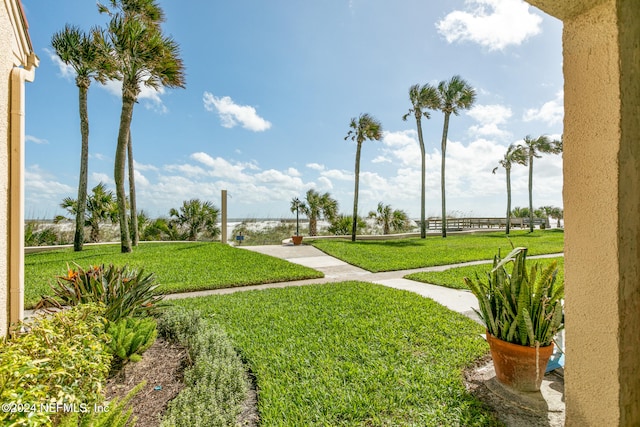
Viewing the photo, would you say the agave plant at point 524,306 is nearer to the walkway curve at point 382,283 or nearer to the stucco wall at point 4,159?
the walkway curve at point 382,283

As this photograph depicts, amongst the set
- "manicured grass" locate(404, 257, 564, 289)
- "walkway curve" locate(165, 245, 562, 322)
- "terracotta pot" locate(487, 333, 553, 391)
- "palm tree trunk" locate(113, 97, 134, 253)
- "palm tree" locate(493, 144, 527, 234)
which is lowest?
"walkway curve" locate(165, 245, 562, 322)

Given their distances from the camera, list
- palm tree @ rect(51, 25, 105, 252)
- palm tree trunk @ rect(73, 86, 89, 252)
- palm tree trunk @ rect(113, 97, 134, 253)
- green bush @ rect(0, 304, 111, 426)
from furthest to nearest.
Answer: palm tree trunk @ rect(73, 86, 89, 252)
palm tree @ rect(51, 25, 105, 252)
palm tree trunk @ rect(113, 97, 134, 253)
green bush @ rect(0, 304, 111, 426)

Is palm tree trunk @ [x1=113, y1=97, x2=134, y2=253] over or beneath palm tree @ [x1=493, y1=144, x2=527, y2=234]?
beneath

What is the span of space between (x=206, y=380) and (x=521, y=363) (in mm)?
2569

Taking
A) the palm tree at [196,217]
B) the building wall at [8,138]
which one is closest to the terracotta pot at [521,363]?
the building wall at [8,138]

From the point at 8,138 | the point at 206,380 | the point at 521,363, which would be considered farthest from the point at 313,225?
the point at 521,363

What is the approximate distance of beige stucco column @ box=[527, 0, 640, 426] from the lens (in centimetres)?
137

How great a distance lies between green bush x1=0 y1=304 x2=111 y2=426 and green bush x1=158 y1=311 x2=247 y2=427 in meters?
0.56

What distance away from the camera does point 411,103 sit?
61.1 feet

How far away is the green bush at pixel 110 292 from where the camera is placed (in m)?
3.08

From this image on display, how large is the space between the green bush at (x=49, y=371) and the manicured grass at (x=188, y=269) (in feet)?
11.6

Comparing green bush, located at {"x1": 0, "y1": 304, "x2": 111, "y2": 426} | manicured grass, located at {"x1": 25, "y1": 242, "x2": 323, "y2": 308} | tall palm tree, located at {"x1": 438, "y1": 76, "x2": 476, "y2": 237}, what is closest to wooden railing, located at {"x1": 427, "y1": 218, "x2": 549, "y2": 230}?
tall palm tree, located at {"x1": 438, "y1": 76, "x2": 476, "y2": 237}

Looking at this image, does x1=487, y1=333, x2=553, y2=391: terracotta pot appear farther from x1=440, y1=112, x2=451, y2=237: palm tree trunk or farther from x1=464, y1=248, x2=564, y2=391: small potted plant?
x1=440, y1=112, x2=451, y2=237: palm tree trunk

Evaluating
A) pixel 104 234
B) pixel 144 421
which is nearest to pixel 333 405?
pixel 144 421
